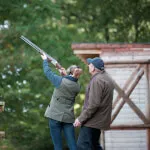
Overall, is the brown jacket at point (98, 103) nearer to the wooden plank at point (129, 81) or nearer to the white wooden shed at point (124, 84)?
the wooden plank at point (129, 81)

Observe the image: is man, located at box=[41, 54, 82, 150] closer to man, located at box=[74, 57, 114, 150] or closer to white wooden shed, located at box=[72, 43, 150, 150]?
man, located at box=[74, 57, 114, 150]

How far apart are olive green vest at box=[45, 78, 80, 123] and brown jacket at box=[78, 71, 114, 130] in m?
0.62

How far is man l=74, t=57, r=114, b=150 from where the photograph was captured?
32.9ft

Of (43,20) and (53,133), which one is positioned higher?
(43,20)

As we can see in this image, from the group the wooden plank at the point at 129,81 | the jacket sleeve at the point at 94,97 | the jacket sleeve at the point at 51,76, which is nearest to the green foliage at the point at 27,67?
the wooden plank at the point at 129,81

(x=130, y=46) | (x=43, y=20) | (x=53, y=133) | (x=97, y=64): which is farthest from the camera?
(x=43, y=20)

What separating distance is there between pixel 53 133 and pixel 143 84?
456cm

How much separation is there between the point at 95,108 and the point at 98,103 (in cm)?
8

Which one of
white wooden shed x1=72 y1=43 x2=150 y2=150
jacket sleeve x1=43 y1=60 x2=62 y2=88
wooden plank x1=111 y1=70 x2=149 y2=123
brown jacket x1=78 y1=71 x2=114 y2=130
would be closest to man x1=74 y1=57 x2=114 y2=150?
brown jacket x1=78 y1=71 x2=114 y2=130

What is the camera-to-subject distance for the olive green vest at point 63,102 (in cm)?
1073

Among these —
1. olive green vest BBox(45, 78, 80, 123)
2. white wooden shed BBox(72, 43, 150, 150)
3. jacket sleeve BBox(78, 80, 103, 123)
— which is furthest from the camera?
white wooden shed BBox(72, 43, 150, 150)

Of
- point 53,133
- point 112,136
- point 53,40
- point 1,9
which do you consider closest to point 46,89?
point 53,40

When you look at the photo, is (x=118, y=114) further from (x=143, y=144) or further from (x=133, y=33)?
(x=133, y=33)

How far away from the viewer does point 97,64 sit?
1017cm
